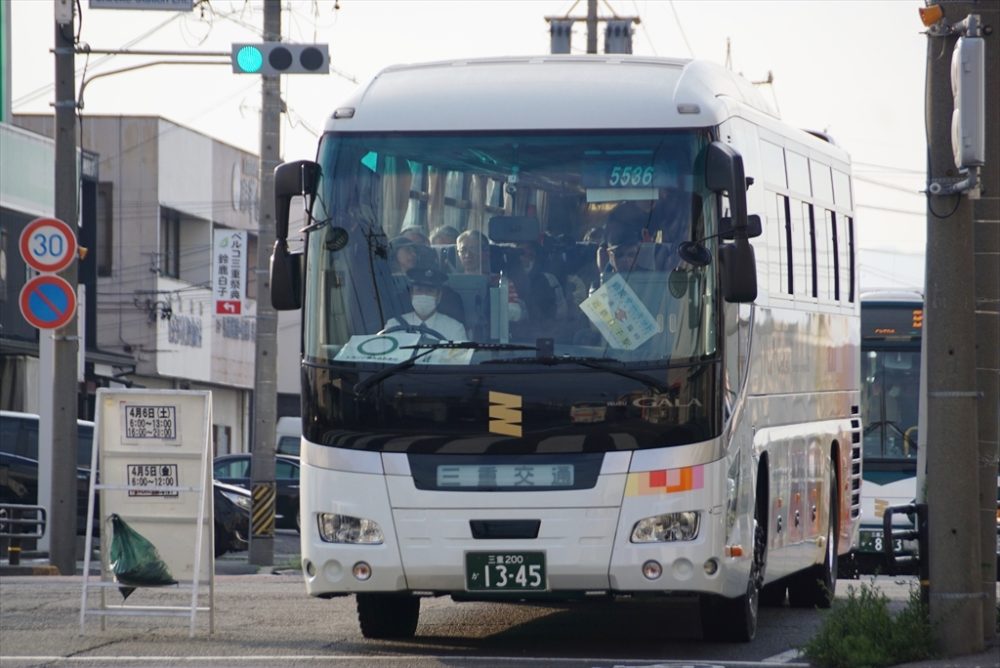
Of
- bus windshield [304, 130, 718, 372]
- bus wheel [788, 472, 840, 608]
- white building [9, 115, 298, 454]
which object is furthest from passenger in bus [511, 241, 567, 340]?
white building [9, 115, 298, 454]

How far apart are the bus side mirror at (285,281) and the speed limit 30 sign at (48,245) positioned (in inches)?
320

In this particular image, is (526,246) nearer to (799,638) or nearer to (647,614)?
(799,638)

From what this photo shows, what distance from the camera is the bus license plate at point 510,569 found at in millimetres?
10477

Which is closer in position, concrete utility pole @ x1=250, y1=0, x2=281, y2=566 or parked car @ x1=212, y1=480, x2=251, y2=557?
concrete utility pole @ x1=250, y1=0, x2=281, y2=566

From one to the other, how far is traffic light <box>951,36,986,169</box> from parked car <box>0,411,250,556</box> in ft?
56.9

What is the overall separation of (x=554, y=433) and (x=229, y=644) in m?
2.79

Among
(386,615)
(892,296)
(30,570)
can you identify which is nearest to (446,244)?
(386,615)

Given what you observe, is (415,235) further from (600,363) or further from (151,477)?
(151,477)

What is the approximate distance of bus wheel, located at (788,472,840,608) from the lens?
15.3 meters

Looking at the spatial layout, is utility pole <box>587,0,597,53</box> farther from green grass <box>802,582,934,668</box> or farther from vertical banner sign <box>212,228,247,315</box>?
green grass <box>802,582,934,668</box>

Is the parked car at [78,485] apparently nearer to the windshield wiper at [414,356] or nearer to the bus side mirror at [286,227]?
the bus side mirror at [286,227]

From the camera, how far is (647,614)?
14.4 m

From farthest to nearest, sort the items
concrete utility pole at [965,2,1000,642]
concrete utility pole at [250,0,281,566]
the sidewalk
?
concrete utility pole at [250,0,281,566] → concrete utility pole at [965,2,1000,642] → the sidewalk

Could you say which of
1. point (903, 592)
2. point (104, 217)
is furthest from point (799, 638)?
point (104, 217)
